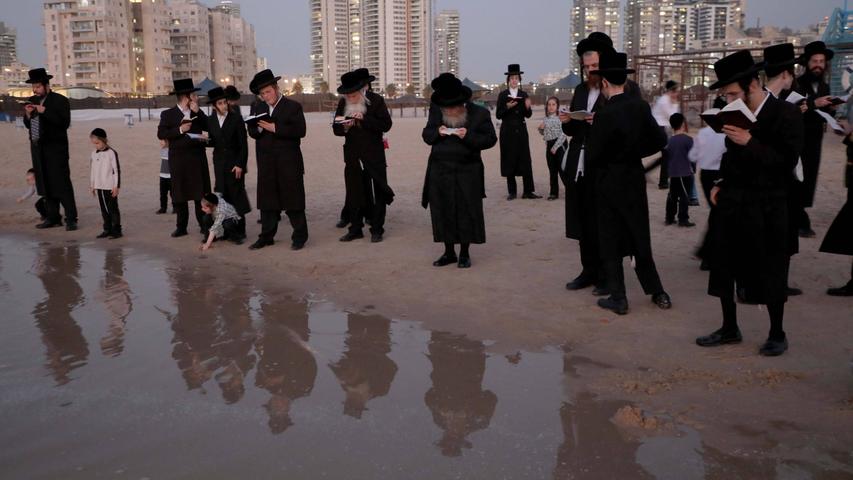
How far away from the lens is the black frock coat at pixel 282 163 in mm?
8062

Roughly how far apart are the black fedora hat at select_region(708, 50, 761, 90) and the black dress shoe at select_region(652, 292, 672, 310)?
181 centimetres

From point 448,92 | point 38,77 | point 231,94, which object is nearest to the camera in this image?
point 448,92

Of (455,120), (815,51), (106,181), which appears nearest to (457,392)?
(455,120)

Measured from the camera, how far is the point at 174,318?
18.6ft

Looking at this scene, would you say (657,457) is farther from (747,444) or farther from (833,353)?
(833,353)

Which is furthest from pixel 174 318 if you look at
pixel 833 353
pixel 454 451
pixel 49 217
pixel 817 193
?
pixel 817 193

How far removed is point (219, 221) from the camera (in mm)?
8391

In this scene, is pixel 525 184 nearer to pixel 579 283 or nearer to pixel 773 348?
pixel 579 283

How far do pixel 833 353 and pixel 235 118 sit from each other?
6647 millimetres

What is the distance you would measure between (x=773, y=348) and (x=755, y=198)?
936 millimetres

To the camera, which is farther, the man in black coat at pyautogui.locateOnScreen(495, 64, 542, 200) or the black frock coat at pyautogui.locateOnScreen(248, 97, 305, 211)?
the man in black coat at pyautogui.locateOnScreen(495, 64, 542, 200)

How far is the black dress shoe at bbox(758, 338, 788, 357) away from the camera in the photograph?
4.51 metres

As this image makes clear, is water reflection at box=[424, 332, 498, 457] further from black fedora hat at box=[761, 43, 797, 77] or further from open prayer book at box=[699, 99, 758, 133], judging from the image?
black fedora hat at box=[761, 43, 797, 77]

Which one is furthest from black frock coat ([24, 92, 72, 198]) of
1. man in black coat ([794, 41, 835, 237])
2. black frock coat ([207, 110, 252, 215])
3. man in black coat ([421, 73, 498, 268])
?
man in black coat ([794, 41, 835, 237])
